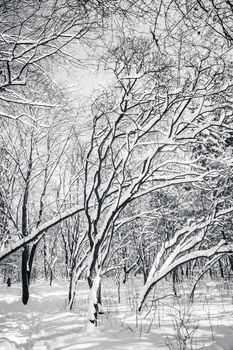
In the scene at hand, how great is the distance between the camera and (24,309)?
10.5 meters

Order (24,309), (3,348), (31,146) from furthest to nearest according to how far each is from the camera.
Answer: (31,146) < (24,309) < (3,348)

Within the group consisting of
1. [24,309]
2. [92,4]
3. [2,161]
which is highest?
[2,161]

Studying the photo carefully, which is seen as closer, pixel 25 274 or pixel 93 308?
pixel 93 308

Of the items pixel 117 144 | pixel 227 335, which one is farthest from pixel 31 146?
pixel 227 335

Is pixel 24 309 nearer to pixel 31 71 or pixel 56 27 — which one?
pixel 31 71

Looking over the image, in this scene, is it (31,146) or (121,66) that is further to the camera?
(31,146)

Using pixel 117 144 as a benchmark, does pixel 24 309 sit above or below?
below

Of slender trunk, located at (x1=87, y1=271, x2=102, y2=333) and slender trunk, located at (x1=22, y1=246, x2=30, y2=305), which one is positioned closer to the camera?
slender trunk, located at (x1=87, y1=271, x2=102, y2=333)

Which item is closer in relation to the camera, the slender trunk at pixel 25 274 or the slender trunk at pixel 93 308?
the slender trunk at pixel 93 308

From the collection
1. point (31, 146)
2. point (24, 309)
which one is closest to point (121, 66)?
point (31, 146)

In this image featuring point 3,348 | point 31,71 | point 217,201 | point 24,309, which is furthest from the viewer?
point 24,309

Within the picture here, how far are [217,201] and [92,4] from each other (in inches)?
196

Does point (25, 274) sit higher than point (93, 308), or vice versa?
point (25, 274)

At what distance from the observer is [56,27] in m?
3.51
